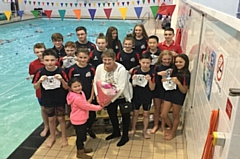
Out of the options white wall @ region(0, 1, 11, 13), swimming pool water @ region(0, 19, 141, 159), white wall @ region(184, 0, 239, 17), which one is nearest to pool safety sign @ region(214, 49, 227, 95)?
swimming pool water @ region(0, 19, 141, 159)

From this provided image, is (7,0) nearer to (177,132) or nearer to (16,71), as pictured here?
(16,71)

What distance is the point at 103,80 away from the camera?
3.09 m

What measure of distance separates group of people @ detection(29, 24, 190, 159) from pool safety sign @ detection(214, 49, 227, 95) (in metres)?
1.20

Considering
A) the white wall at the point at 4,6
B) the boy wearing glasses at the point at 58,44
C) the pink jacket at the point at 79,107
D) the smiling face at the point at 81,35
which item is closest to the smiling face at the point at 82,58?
the pink jacket at the point at 79,107

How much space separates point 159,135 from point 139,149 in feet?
1.49

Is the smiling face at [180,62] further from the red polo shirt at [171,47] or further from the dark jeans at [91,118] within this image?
the dark jeans at [91,118]

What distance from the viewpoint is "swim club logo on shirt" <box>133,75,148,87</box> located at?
3201mm

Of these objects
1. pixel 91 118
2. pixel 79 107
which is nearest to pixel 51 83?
pixel 79 107

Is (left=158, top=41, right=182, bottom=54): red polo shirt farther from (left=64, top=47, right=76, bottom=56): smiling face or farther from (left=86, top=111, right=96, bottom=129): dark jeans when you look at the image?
(left=86, top=111, right=96, bottom=129): dark jeans

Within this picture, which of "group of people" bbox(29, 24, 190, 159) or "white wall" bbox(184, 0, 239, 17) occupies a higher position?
"white wall" bbox(184, 0, 239, 17)

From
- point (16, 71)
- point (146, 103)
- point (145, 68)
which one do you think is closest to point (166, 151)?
point (146, 103)

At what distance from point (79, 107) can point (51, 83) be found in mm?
423

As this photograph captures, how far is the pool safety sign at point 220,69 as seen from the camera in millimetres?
1690

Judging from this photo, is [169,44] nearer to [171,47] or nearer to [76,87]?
[171,47]
